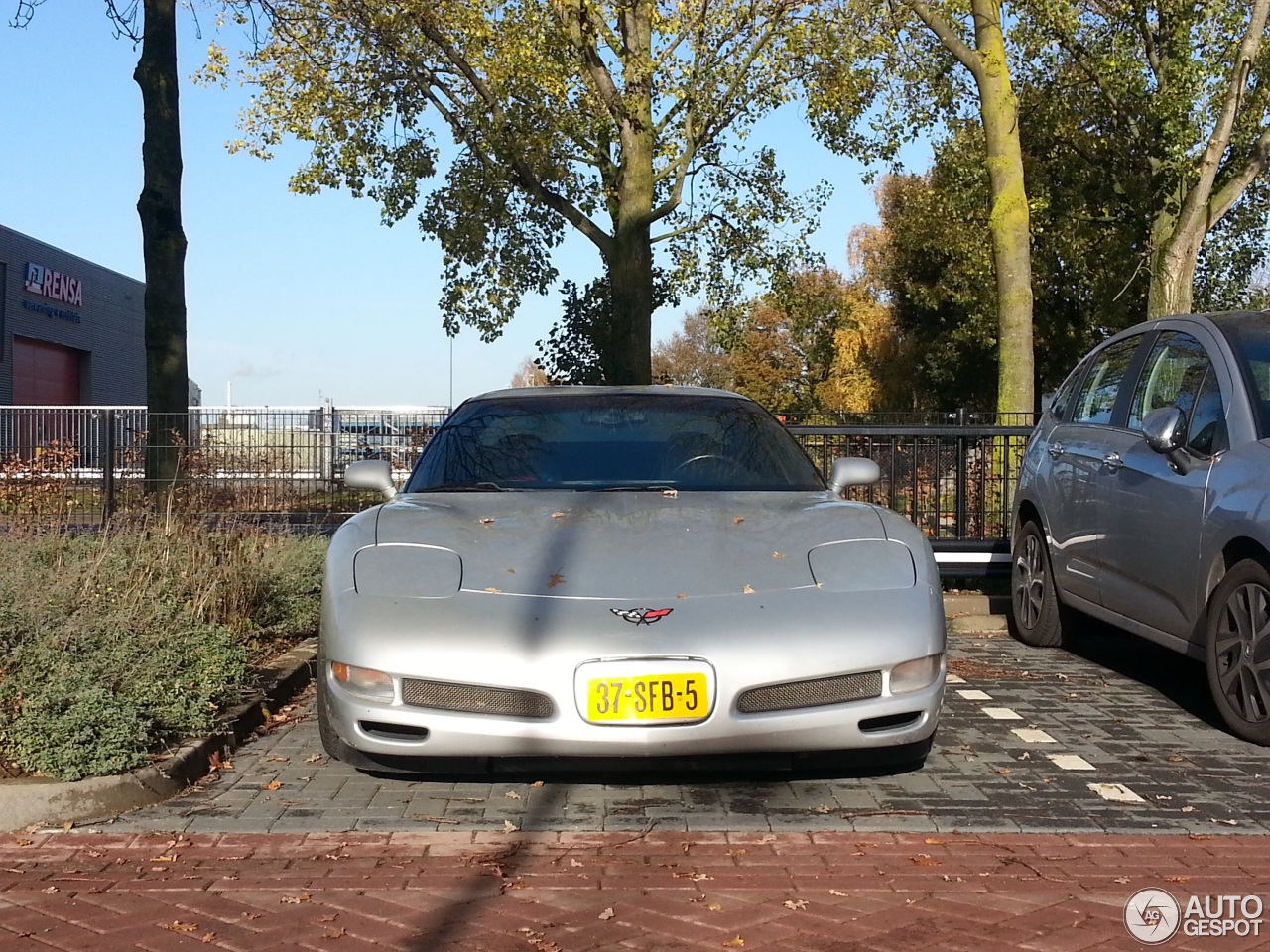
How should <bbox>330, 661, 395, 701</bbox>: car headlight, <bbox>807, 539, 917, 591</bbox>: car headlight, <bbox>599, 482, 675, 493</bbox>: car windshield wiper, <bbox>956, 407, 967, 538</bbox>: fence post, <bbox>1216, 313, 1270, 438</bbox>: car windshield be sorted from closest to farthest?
<bbox>330, 661, 395, 701</bbox>: car headlight, <bbox>807, 539, 917, 591</bbox>: car headlight, <bbox>599, 482, 675, 493</bbox>: car windshield wiper, <bbox>1216, 313, 1270, 438</bbox>: car windshield, <bbox>956, 407, 967, 538</bbox>: fence post

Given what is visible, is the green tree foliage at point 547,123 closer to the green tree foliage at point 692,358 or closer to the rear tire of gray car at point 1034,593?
the rear tire of gray car at point 1034,593

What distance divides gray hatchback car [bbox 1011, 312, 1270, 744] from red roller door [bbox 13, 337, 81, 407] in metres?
38.4

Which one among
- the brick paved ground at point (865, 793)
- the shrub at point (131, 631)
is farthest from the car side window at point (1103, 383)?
the shrub at point (131, 631)

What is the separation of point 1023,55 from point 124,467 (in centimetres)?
1987

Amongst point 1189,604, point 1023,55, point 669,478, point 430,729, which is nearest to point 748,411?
point 669,478

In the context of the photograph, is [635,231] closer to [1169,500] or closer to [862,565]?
[1169,500]

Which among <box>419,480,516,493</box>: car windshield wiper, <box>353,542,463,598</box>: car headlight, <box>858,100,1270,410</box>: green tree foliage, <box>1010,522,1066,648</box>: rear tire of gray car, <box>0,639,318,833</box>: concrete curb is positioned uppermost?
<box>858,100,1270,410</box>: green tree foliage

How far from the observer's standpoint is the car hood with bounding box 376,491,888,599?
4344 millimetres

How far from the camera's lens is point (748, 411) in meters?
6.13

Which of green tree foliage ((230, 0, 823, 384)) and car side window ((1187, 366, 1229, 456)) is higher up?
green tree foliage ((230, 0, 823, 384))

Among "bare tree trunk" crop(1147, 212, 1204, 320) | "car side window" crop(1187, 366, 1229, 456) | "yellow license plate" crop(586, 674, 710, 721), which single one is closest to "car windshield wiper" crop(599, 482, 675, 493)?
"yellow license plate" crop(586, 674, 710, 721)

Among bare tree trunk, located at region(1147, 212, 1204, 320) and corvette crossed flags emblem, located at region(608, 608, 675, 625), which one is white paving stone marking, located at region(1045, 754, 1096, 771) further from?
bare tree trunk, located at region(1147, 212, 1204, 320)

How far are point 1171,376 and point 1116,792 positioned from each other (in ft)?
8.26

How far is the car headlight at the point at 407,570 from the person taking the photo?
14.4ft
